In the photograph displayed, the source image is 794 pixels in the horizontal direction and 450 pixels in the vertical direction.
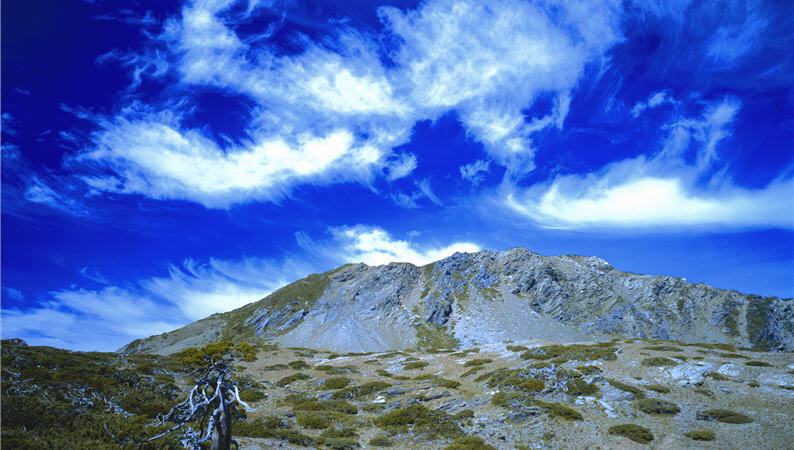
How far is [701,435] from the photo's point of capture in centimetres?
2188

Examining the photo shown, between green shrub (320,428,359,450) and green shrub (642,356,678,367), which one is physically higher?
green shrub (642,356,678,367)

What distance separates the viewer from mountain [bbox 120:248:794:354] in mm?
115000

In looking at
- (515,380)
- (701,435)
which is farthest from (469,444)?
(701,435)

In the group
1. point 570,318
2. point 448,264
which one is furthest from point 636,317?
point 448,264

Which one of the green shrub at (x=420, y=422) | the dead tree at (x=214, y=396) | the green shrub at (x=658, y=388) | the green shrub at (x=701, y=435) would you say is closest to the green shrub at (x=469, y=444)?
the green shrub at (x=420, y=422)

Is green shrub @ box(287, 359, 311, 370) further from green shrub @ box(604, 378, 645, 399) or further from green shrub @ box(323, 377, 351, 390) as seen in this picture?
green shrub @ box(604, 378, 645, 399)

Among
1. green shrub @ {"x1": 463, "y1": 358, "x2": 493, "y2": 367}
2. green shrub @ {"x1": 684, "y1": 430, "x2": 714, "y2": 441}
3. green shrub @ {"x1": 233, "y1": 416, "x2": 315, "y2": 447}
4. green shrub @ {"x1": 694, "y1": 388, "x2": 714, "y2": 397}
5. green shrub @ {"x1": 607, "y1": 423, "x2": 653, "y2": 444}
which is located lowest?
green shrub @ {"x1": 684, "y1": 430, "x2": 714, "y2": 441}

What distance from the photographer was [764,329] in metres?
111

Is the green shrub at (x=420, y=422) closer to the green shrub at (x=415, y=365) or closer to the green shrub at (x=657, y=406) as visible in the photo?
the green shrub at (x=657, y=406)

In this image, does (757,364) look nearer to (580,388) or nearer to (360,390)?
(580,388)

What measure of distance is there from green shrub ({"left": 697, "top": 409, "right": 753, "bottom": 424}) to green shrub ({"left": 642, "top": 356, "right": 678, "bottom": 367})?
29.0ft

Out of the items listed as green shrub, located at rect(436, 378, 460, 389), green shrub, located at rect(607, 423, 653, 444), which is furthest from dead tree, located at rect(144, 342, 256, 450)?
green shrub, located at rect(436, 378, 460, 389)

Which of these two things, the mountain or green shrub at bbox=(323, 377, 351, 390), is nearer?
green shrub at bbox=(323, 377, 351, 390)

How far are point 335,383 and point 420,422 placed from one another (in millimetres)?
16247
